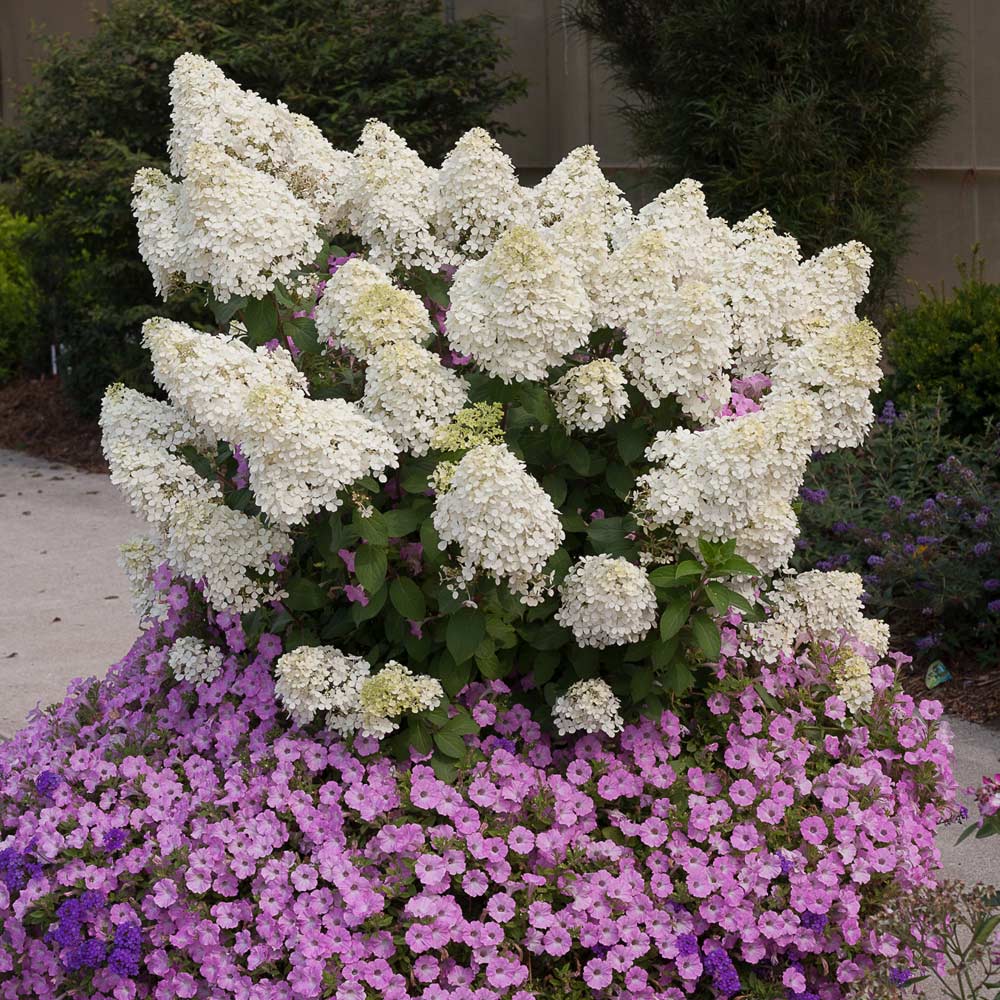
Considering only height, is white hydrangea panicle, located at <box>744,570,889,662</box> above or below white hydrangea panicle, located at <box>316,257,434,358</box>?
below

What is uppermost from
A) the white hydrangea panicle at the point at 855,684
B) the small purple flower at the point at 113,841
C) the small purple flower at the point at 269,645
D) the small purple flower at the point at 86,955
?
the small purple flower at the point at 269,645

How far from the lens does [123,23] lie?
8.63m

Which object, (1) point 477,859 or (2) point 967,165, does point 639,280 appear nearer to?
(1) point 477,859

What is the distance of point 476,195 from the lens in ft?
9.11

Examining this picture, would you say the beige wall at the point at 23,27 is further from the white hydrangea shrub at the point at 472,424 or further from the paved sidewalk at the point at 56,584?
the white hydrangea shrub at the point at 472,424

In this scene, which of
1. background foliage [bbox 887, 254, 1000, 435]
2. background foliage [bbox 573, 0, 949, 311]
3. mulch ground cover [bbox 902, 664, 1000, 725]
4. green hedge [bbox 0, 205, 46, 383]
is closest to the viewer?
mulch ground cover [bbox 902, 664, 1000, 725]

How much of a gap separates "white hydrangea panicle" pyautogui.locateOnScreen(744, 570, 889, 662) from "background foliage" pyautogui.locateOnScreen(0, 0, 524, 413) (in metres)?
5.65

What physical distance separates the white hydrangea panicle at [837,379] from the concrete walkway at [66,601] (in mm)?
1367

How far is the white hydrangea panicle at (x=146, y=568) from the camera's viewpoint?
124 inches

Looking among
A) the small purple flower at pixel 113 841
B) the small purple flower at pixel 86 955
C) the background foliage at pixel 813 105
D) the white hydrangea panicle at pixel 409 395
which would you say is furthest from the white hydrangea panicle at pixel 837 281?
the background foliage at pixel 813 105

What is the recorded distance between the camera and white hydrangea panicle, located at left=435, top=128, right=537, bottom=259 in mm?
2758

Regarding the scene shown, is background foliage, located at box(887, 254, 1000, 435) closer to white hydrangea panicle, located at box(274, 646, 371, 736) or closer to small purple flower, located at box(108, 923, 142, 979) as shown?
white hydrangea panicle, located at box(274, 646, 371, 736)

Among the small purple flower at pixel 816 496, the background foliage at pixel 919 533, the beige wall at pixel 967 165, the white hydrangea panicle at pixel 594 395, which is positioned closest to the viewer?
the white hydrangea panicle at pixel 594 395

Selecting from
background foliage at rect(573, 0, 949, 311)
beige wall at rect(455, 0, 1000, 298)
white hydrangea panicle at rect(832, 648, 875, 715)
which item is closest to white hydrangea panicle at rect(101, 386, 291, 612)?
white hydrangea panicle at rect(832, 648, 875, 715)
